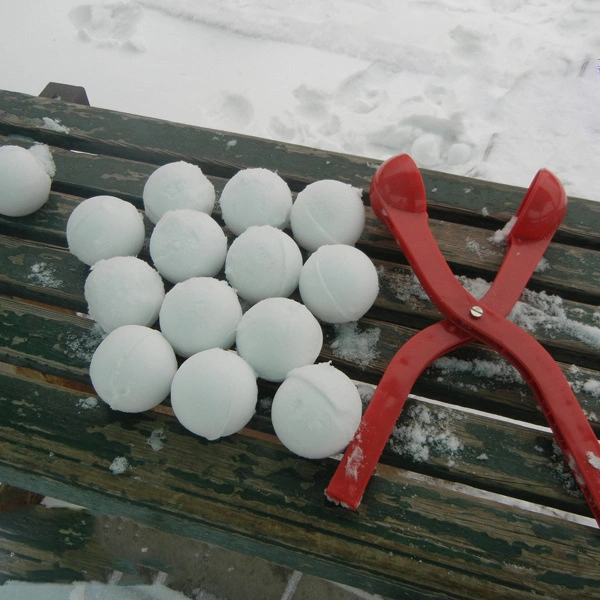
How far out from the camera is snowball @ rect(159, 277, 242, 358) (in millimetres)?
1075

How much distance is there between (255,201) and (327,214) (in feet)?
0.54

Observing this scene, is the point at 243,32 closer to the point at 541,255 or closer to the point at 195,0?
the point at 195,0

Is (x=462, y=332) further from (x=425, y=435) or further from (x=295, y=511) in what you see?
(x=295, y=511)

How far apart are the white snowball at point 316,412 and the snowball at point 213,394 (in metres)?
0.07

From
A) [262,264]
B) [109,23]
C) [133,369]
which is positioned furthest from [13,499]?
[109,23]

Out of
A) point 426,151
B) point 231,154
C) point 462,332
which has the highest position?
point 426,151

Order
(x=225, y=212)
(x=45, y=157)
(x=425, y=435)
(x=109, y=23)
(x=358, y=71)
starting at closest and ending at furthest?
1. (x=425, y=435)
2. (x=225, y=212)
3. (x=45, y=157)
4. (x=358, y=71)
5. (x=109, y=23)

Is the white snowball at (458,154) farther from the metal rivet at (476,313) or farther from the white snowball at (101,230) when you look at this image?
the white snowball at (101,230)

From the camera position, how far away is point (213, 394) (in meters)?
0.98

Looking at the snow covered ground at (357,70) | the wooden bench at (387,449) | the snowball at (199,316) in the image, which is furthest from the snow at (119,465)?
the snow covered ground at (357,70)

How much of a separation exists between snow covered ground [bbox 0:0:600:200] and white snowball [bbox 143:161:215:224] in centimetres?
101

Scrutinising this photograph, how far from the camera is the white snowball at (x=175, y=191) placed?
1268mm

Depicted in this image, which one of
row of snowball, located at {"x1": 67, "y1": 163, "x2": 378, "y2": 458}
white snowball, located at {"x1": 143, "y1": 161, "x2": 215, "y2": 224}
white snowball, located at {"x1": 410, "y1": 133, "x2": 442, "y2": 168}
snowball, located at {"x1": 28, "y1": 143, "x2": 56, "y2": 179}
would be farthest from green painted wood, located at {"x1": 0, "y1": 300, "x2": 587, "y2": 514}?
white snowball, located at {"x1": 410, "y1": 133, "x2": 442, "y2": 168}

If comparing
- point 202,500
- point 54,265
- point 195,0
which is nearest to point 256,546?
point 202,500
